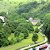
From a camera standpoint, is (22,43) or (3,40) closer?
(3,40)

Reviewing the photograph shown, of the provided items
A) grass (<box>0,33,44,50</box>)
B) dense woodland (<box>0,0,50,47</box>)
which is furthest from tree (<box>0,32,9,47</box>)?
grass (<box>0,33,44,50</box>)

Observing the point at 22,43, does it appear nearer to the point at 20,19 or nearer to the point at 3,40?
the point at 3,40

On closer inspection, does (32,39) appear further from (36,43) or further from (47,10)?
(47,10)

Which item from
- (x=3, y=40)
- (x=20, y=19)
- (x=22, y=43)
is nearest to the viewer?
(x=3, y=40)

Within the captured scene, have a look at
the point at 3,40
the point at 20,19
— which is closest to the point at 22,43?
the point at 3,40

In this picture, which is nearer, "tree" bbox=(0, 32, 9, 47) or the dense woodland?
"tree" bbox=(0, 32, 9, 47)

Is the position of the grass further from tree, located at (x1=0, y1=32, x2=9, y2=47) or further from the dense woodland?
tree, located at (x1=0, y1=32, x2=9, y2=47)

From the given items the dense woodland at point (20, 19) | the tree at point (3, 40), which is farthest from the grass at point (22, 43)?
the tree at point (3, 40)

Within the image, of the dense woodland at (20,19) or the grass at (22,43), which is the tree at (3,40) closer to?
the dense woodland at (20,19)

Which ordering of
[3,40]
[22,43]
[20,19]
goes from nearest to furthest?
[3,40] → [22,43] → [20,19]

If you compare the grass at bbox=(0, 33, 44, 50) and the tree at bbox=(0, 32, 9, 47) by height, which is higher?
the tree at bbox=(0, 32, 9, 47)
